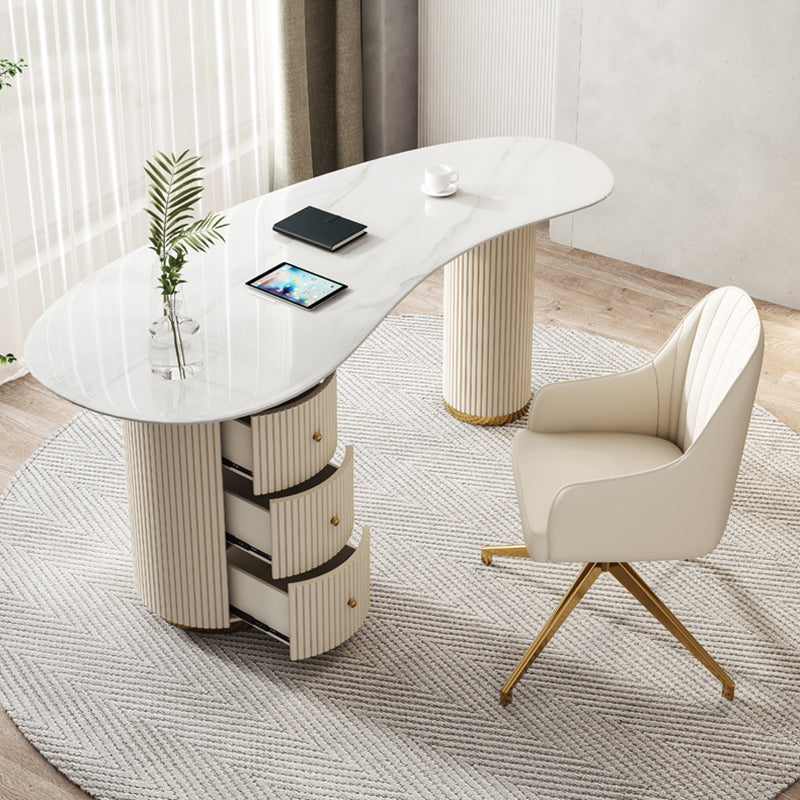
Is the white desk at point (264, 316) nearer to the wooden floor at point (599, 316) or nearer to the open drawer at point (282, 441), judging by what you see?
the open drawer at point (282, 441)

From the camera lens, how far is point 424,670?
8.95 ft

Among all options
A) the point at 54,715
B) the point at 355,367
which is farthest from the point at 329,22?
the point at 54,715

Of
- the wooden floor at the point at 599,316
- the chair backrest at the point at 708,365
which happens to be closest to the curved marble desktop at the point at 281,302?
the chair backrest at the point at 708,365

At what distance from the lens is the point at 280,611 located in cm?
264

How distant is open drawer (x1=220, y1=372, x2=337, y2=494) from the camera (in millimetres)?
2457

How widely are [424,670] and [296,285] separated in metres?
0.93

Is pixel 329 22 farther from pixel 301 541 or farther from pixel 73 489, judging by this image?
pixel 301 541

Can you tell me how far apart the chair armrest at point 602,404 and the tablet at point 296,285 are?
0.56 m

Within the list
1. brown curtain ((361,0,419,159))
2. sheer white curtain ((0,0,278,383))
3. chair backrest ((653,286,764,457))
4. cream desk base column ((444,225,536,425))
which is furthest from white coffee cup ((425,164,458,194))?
brown curtain ((361,0,419,159))

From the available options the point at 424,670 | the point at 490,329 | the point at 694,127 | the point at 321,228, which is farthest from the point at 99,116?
the point at 424,670

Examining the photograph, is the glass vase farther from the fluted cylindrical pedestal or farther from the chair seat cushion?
the chair seat cushion

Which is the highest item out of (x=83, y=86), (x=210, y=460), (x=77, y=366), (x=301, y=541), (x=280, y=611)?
(x=83, y=86)

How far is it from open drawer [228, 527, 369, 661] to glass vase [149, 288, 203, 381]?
1.67 ft

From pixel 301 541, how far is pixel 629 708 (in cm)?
81
